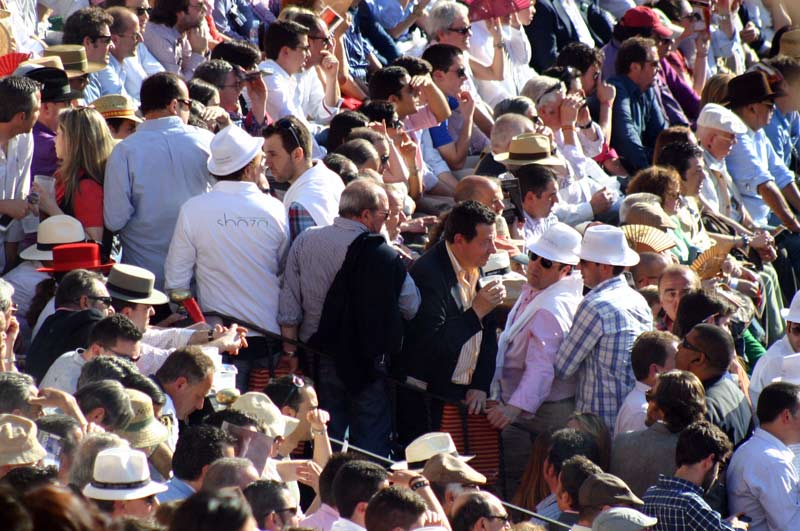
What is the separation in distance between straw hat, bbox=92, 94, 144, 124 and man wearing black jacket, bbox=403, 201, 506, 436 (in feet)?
6.04

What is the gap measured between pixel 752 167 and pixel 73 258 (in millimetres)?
6984

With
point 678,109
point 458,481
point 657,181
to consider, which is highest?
point 458,481

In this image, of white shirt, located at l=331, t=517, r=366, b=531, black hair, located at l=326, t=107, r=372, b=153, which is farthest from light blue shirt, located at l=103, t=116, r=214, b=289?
white shirt, located at l=331, t=517, r=366, b=531

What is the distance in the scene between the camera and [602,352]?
8320 mm

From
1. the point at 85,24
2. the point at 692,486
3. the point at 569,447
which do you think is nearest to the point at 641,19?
the point at 85,24

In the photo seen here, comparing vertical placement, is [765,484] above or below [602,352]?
below

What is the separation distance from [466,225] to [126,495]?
338cm

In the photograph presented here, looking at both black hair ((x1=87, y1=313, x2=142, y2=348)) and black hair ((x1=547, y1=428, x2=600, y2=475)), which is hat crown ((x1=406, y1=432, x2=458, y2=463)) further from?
black hair ((x1=87, y1=313, x2=142, y2=348))

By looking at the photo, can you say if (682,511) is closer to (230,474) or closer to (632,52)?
(230,474)

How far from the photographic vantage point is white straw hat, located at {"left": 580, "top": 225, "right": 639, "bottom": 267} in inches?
340

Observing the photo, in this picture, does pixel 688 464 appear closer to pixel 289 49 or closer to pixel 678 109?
pixel 289 49

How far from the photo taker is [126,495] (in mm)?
5492

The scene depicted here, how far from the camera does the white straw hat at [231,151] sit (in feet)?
26.6

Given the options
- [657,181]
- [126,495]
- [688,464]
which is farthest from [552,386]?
[126,495]
